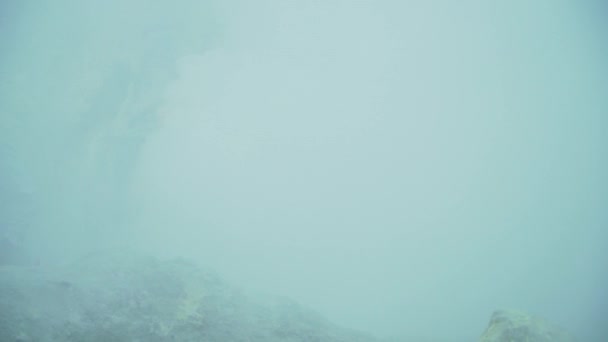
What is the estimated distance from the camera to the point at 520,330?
1403 centimetres

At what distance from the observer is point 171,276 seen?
21109 millimetres

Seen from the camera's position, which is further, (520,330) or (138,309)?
(138,309)

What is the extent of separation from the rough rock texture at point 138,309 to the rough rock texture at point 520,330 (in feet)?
29.5

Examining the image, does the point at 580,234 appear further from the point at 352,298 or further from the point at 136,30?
the point at 136,30

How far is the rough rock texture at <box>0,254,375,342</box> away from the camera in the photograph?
1372 cm

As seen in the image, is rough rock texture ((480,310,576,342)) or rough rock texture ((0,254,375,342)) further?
rough rock texture ((480,310,576,342))

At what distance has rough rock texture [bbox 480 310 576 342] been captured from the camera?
13.9 metres

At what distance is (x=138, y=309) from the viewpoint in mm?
16547

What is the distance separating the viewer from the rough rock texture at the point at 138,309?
13719 millimetres

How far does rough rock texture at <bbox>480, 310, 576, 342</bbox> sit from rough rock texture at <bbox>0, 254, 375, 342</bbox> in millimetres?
9000

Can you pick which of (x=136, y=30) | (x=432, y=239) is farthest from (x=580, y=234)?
(x=136, y=30)

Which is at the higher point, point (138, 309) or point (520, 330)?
point (138, 309)

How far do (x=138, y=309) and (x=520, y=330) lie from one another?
2201cm

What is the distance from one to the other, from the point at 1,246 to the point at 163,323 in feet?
99.9
